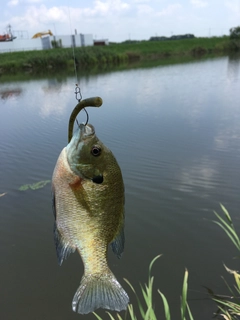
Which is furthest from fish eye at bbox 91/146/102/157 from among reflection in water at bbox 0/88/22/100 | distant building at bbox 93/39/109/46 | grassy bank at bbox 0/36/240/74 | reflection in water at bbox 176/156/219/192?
distant building at bbox 93/39/109/46

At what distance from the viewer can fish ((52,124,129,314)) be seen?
1.55 metres

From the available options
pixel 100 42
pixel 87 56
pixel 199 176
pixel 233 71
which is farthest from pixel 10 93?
pixel 100 42

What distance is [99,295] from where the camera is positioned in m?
1.61

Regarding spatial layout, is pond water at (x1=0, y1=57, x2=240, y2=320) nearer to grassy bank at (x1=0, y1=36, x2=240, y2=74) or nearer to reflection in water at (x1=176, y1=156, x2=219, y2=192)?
reflection in water at (x1=176, y1=156, x2=219, y2=192)

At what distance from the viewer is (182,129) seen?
10.3 metres

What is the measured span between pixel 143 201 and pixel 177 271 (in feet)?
6.37

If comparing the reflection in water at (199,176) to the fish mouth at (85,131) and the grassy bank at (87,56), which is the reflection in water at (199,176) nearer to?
the fish mouth at (85,131)

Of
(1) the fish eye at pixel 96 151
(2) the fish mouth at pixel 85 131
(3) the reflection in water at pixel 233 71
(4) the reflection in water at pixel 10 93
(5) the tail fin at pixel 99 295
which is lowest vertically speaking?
(4) the reflection in water at pixel 10 93

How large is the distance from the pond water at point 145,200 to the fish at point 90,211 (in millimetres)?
2749

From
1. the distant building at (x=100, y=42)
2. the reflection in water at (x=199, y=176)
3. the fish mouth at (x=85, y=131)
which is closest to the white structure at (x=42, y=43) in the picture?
the distant building at (x=100, y=42)

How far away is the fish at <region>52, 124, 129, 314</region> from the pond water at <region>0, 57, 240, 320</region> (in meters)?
2.75

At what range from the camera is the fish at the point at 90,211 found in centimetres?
155

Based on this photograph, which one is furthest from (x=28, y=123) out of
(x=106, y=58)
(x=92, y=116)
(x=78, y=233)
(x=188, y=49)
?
(x=188, y=49)

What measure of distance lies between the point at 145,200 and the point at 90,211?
4.90 meters
